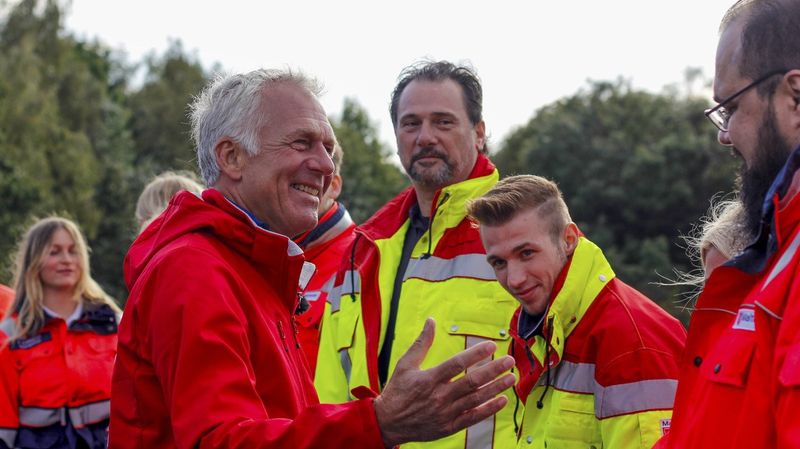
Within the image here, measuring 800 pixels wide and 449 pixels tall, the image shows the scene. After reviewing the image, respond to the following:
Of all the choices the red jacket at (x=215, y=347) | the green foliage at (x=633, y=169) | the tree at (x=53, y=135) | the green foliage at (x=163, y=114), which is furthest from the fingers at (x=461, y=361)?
the green foliage at (x=163, y=114)

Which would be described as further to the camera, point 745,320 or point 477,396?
→ point 477,396

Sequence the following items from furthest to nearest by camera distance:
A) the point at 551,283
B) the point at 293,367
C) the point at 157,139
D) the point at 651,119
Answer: the point at 157,139
the point at 651,119
the point at 551,283
the point at 293,367

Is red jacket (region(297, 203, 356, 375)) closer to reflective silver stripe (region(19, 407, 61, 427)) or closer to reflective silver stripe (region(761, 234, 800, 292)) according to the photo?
reflective silver stripe (region(19, 407, 61, 427))

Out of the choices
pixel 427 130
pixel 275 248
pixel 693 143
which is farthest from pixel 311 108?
pixel 693 143

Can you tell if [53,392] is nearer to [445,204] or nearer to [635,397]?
[445,204]

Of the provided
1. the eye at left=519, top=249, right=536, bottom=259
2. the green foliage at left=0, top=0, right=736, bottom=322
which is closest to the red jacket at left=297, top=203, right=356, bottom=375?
the eye at left=519, top=249, right=536, bottom=259

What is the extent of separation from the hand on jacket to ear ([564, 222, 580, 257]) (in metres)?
1.74

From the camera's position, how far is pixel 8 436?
664 cm

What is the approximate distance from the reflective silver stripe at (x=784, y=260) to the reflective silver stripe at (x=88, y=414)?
5.03 metres

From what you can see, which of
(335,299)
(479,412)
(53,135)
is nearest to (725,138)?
(479,412)

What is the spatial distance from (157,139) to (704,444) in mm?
48214

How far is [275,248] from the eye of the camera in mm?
3396

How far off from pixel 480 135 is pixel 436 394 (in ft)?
10.3

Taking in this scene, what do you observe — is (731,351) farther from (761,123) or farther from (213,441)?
(213,441)
